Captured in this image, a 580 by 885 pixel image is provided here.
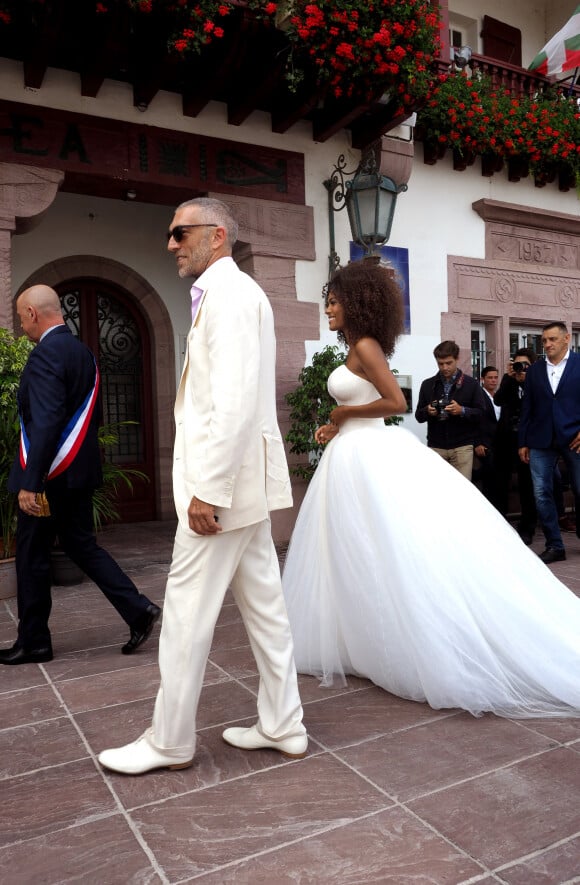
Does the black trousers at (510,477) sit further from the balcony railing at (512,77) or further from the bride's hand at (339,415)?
the balcony railing at (512,77)

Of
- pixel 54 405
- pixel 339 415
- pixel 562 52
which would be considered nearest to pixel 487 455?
pixel 339 415

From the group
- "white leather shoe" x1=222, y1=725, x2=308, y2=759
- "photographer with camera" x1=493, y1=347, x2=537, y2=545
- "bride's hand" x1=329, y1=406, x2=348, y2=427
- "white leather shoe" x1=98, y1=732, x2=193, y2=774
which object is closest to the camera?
"white leather shoe" x1=98, y1=732, x2=193, y2=774

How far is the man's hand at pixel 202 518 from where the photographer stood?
223 centimetres

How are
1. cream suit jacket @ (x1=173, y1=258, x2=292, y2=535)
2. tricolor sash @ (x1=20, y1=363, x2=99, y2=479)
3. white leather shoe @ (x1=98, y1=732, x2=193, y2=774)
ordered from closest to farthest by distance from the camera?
cream suit jacket @ (x1=173, y1=258, x2=292, y2=535) < white leather shoe @ (x1=98, y1=732, x2=193, y2=774) < tricolor sash @ (x1=20, y1=363, x2=99, y2=479)

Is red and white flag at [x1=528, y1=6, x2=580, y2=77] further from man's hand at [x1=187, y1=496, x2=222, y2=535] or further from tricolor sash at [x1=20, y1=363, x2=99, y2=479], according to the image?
man's hand at [x1=187, y1=496, x2=222, y2=535]

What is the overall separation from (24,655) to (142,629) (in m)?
0.61

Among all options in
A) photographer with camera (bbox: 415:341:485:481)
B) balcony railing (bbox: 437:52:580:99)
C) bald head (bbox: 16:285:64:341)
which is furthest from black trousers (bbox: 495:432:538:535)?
bald head (bbox: 16:285:64:341)

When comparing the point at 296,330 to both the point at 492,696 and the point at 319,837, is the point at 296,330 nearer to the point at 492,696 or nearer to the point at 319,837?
the point at 492,696

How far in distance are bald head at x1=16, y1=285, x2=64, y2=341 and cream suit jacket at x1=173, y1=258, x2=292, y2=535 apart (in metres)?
1.75

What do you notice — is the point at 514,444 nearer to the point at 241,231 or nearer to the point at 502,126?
the point at 241,231

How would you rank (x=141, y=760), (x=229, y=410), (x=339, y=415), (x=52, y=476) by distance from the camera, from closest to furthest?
(x=229, y=410), (x=141, y=760), (x=339, y=415), (x=52, y=476)

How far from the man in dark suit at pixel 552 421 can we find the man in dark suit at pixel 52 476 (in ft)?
12.3

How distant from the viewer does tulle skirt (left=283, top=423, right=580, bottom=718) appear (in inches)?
115

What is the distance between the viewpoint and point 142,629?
3893 millimetres
